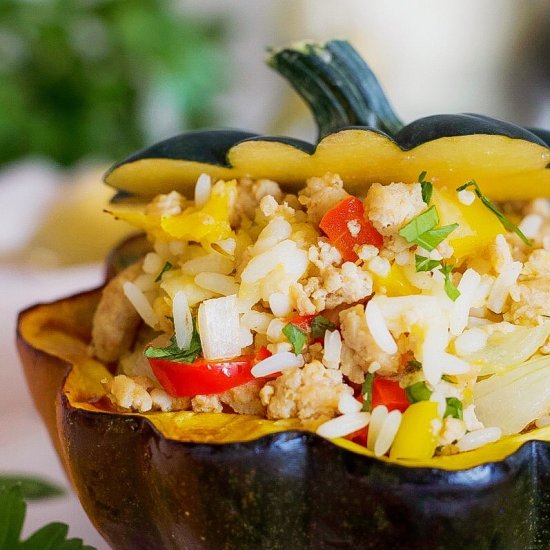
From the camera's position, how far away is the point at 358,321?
1285 millimetres

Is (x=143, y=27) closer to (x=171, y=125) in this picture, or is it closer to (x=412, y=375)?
(x=171, y=125)

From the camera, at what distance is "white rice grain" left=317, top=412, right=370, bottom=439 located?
4.02 ft

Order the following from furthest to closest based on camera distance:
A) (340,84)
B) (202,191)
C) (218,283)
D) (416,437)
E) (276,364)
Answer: (340,84) < (202,191) < (218,283) < (276,364) < (416,437)

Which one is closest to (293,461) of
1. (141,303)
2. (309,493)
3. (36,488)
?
(309,493)

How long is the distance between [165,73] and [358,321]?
169 inches

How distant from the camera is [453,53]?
15.8ft

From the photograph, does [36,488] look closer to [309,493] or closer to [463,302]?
[309,493]

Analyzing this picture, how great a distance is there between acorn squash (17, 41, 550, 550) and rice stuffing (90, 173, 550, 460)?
4 centimetres

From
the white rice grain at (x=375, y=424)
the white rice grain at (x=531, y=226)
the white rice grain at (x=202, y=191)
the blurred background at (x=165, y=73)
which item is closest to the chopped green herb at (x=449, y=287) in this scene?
the white rice grain at (x=375, y=424)

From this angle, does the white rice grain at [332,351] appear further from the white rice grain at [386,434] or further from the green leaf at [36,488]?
the green leaf at [36,488]

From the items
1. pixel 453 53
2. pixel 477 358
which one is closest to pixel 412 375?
pixel 477 358

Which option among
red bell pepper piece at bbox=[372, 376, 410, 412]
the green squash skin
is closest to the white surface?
the green squash skin

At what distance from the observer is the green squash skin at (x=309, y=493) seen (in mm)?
1183

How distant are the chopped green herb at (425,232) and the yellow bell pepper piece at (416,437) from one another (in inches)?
11.0
